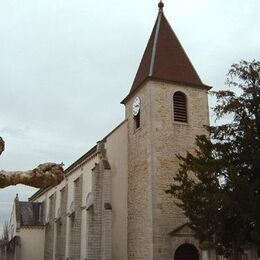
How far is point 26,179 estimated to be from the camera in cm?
271

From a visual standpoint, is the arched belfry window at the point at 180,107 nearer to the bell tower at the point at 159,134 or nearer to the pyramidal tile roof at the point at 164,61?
the bell tower at the point at 159,134

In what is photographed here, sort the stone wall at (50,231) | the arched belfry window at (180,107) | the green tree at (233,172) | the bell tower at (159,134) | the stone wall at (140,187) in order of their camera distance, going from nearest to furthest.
Result: the green tree at (233,172) < the bell tower at (159,134) < the stone wall at (140,187) < the arched belfry window at (180,107) < the stone wall at (50,231)

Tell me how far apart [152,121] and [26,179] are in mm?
21038

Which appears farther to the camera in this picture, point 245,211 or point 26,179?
point 245,211

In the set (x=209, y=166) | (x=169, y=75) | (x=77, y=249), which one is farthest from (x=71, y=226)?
(x=209, y=166)

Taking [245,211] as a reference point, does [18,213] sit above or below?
above

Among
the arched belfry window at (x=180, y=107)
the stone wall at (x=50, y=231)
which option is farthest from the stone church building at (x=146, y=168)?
the stone wall at (x=50, y=231)

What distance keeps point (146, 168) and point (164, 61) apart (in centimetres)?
659

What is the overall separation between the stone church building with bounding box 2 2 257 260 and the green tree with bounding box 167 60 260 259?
22.2 feet

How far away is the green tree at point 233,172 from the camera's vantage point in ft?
43.0

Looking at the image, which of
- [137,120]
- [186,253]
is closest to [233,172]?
[186,253]

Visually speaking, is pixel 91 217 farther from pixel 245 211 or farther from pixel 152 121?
pixel 245 211

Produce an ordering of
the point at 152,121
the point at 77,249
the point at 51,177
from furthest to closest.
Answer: the point at 77,249
the point at 152,121
the point at 51,177

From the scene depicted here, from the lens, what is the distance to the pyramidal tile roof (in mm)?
25094
